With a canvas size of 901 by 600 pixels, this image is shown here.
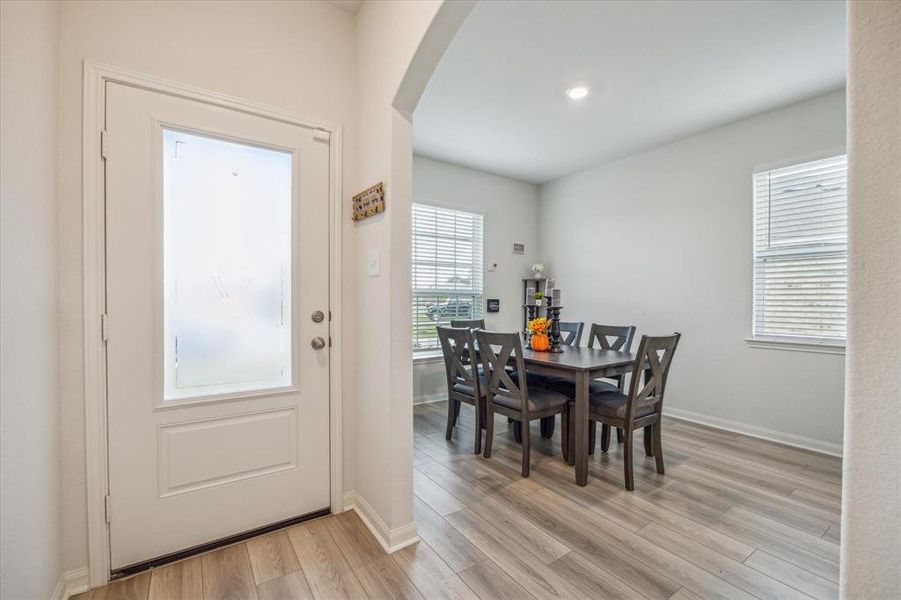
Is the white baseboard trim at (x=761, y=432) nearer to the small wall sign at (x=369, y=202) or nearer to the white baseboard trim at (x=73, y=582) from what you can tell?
the small wall sign at (x=369, y=202)

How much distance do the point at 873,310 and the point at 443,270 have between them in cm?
421

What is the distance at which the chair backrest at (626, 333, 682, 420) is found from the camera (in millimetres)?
2418

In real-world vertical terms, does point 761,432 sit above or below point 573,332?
below

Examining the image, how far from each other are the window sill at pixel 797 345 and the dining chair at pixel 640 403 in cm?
142

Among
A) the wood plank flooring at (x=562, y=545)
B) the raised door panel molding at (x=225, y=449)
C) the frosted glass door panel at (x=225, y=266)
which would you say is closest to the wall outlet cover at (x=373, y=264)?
the frosted glass door panel at (x=225, y=266)

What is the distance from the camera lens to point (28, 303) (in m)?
1.30

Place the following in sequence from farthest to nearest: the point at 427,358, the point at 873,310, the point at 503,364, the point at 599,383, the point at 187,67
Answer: the point at 427,358 < the point at 599,383 < the point at 503,364 < the point at 187,67 < the point at 873,310

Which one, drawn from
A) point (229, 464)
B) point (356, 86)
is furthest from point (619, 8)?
point (229, 464)

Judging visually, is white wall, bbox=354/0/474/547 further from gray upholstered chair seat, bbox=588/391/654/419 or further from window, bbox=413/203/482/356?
window, bbox=413/203/482/356

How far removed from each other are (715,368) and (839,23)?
268cm

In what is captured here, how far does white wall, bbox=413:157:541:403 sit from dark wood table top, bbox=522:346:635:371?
1689 mm

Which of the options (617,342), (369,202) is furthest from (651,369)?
(369,202)

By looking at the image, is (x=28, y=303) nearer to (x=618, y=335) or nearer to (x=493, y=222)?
(x=618, y=335)

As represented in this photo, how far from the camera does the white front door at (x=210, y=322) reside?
165 centimetres
